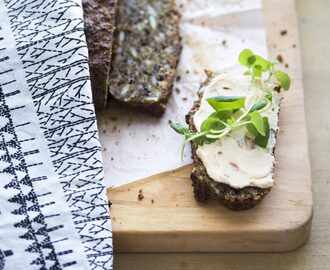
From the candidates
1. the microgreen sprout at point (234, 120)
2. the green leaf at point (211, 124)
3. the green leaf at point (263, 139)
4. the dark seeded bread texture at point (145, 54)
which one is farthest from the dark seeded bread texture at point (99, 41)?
the green leaf at point (263, 139)

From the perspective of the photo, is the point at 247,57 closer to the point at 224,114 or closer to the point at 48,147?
the point at 224,114

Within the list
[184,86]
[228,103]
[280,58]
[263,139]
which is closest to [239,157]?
[263,139]

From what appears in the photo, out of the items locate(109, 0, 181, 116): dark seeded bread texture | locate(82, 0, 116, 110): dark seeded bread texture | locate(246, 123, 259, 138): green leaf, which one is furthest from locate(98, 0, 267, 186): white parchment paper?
locate(246, 123, 259, 138): green leaf

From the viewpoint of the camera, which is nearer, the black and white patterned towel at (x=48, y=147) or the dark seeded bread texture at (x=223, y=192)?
the black and white patterned towel at (x=48, y=147)

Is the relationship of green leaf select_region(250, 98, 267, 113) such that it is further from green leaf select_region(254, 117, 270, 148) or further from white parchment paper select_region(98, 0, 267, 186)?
white parchment paper select_region(98, 0, 267, 186)

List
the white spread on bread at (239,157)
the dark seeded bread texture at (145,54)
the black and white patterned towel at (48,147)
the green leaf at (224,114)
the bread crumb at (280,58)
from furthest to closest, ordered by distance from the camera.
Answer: the bread crumb at (280,58), the dark seeded bread texture at (145,54), the green leaf at (224,114), the white spread on bread at (239,157), the black and white patterned towel at (48,147)

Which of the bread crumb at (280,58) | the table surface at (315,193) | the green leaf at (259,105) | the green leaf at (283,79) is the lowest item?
the table surface at (315,193)

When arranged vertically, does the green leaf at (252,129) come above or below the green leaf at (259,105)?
below

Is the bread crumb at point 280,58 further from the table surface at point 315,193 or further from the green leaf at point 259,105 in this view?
the green leaf at point 259,105
